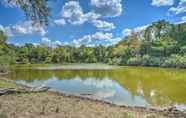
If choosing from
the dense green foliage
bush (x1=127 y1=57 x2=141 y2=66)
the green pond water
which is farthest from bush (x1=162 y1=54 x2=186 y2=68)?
A: the green pond water

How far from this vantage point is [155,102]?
1472 cm

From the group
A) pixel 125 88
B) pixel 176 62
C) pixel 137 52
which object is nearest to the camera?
pixel 125 88

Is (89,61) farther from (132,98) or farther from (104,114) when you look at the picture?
(104,114)

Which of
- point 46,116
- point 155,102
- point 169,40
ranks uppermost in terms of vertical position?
point 169,40

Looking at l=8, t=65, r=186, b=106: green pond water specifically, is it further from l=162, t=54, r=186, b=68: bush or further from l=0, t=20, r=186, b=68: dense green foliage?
l=0, t=20, r=186, b=68: dense green foliage

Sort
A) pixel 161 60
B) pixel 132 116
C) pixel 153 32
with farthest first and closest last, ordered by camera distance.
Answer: pixel 153 32
pixel 161 60
pixel 132 116

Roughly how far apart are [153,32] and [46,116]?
6966 cm

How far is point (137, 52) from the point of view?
70812 millimetres

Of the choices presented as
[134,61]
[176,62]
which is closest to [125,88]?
[176,62]

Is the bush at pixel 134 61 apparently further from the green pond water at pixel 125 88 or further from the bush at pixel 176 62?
the green pond water at pixel 125 88

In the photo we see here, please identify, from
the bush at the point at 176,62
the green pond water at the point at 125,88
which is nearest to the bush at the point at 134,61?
the bush at the point at 176,62

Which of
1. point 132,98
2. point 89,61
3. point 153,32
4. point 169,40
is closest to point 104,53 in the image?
point 89,61

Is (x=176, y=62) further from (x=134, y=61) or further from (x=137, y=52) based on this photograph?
(x=137, y=52)

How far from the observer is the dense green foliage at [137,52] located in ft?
200
